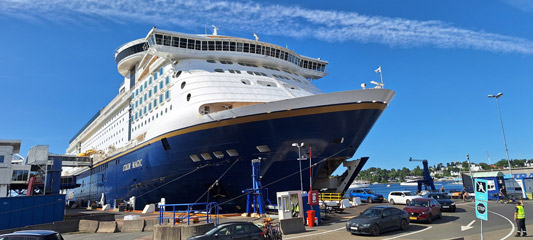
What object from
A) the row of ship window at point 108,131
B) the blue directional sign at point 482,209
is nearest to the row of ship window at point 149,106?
the row of ship window at point 108,131

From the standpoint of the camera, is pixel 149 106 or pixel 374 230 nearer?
pixel 374 230

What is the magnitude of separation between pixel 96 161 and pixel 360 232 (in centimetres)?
3150

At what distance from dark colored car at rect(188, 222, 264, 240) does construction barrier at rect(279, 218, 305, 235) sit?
2962 mm

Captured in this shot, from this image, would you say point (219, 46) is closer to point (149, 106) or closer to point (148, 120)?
point (149, 106)

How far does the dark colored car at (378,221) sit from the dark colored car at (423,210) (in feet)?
5.30

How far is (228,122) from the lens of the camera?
17.6 metres

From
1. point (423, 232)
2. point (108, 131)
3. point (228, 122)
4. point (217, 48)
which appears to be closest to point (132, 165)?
point (217, 48)

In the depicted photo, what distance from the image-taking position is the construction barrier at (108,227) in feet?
51.1

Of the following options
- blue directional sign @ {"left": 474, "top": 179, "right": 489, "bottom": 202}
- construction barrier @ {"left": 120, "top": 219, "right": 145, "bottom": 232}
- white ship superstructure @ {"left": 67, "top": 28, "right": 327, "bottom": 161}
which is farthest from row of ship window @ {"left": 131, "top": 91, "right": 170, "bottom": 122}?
blue directional sign @ {"left": 474, "top": 179, "right": 489, "bottom": 202}

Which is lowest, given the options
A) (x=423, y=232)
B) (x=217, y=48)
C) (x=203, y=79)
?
(x=423, y=232)

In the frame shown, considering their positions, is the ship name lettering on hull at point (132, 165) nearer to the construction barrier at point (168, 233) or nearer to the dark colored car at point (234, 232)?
the construction barrier at point (168, 233)

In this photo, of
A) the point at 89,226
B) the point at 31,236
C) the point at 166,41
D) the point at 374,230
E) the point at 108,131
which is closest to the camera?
the point at 31,236

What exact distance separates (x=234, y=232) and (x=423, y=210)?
10.0 metres

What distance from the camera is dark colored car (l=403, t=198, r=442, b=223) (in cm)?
1531
